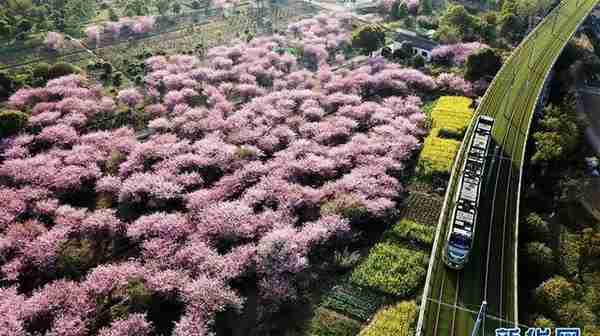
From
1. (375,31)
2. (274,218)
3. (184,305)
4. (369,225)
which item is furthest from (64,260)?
(375,31)

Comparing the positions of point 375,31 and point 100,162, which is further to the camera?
point 375,31

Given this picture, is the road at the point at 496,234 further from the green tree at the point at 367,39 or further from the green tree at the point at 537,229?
the green tree at the point at 367,39

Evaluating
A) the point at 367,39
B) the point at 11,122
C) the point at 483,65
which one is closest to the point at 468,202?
the point at 483,65

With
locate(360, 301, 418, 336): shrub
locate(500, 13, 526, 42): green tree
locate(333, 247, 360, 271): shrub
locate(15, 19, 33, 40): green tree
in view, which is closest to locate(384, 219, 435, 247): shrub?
locate(333, 247, 360, 271): shrub

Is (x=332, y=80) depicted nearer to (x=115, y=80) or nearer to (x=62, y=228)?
(x=115, y=80)

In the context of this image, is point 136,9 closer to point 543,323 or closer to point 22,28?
point 22,28

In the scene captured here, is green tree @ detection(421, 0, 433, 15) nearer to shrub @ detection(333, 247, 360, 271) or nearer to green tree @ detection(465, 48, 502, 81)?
green tree @ detection(465, 48, 502, 81)
